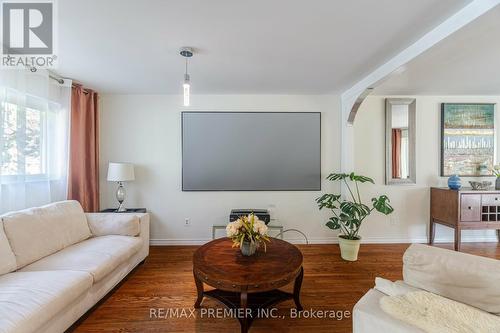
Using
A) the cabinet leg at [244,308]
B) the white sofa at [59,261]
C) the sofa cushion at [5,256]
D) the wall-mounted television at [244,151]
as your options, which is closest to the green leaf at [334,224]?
the wall-mounted television at [244,151]

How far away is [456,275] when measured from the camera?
111 centimetres

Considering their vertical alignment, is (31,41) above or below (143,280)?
above

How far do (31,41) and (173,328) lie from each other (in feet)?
8.95

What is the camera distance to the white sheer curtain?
6.83 feet

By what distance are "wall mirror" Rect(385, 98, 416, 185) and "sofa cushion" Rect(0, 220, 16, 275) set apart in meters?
4.37

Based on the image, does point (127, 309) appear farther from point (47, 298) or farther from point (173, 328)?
point (47, 298)

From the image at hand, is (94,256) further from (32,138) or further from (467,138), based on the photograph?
(467,138)

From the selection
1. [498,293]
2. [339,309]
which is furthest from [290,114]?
[498,293]

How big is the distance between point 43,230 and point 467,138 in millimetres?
5591

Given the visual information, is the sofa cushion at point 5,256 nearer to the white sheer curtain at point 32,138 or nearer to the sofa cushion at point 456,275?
the white sheer curtain at point 32,138

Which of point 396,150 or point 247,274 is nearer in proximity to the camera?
point 247,274

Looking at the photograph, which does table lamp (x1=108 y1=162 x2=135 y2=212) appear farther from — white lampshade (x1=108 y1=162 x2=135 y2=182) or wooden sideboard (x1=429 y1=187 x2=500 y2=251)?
wooden sideboard (x1=429 y1=187 x2=500 y2=251)

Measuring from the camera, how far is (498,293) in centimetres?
100

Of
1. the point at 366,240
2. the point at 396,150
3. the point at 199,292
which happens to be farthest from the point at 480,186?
the point at 199,292
